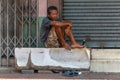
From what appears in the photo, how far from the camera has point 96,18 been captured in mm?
9172

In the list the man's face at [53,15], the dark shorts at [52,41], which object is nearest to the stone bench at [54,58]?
the dark shorts at [52,41]

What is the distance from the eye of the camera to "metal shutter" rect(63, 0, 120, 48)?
9.17 m

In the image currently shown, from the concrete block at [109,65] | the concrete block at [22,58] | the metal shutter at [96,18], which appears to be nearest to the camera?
the concrete block at [22,58]

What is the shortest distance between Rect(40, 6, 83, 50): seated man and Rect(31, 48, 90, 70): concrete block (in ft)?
0.50

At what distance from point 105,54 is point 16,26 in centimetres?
218

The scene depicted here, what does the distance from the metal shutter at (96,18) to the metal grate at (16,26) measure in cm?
83

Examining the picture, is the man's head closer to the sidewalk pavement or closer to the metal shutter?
the metal shutter

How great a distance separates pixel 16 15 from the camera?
8.99 metres

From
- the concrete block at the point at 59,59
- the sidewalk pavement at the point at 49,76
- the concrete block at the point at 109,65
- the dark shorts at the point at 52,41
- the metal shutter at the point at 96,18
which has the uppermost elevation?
the metal shutter at the point at 96,18

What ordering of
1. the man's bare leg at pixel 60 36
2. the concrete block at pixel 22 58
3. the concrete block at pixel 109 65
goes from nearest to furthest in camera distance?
the man's bare leg at pixel 60 36
the concrete block at pixel 22 58
the concrete block at pixel 109 65

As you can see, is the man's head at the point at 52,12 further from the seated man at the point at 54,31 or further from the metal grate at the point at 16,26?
the metal grate at the point at 16,26

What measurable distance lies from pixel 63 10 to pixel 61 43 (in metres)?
→ 1.19

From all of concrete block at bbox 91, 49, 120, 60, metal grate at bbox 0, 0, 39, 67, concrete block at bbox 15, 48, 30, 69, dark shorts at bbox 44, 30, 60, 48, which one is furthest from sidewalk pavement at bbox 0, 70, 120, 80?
metal grate at bbox 0, 0, 39, 67

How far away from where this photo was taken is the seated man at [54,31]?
8.16m
